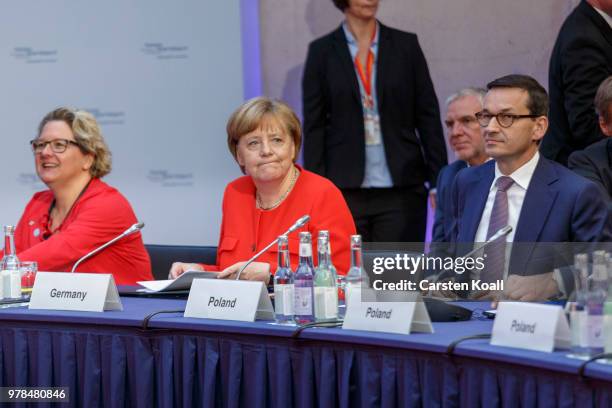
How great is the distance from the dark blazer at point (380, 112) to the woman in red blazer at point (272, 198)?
3.49 ft

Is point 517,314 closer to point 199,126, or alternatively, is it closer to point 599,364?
point 599,364

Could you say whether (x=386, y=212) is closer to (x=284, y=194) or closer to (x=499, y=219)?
(x=284, y=194)

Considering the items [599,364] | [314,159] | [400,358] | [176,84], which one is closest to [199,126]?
[176,84]

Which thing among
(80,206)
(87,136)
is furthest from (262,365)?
(87,136)

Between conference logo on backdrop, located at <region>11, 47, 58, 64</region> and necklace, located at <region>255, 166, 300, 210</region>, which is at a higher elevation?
conference logo on backdrop, located at <region>11, 47, 58, 64</region>

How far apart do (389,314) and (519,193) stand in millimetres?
914

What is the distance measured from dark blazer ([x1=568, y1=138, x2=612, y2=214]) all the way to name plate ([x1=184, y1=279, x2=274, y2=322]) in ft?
4.81

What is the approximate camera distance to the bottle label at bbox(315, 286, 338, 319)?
8.55 ft

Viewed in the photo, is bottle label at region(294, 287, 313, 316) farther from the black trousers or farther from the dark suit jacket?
the black trousers

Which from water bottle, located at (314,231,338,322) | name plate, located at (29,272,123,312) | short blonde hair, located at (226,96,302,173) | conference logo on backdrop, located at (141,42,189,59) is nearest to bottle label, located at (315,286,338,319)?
water bottle, located at (314,231,338,322)

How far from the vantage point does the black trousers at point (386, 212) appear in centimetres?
464

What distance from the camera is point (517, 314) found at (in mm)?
2193

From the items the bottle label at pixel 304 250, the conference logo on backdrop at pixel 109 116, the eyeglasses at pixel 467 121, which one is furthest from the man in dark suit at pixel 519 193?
the conference logo on backdrop at pixel 109 116

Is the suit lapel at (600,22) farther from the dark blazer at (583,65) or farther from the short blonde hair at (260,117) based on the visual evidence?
the short blonde hair at (260,117)
